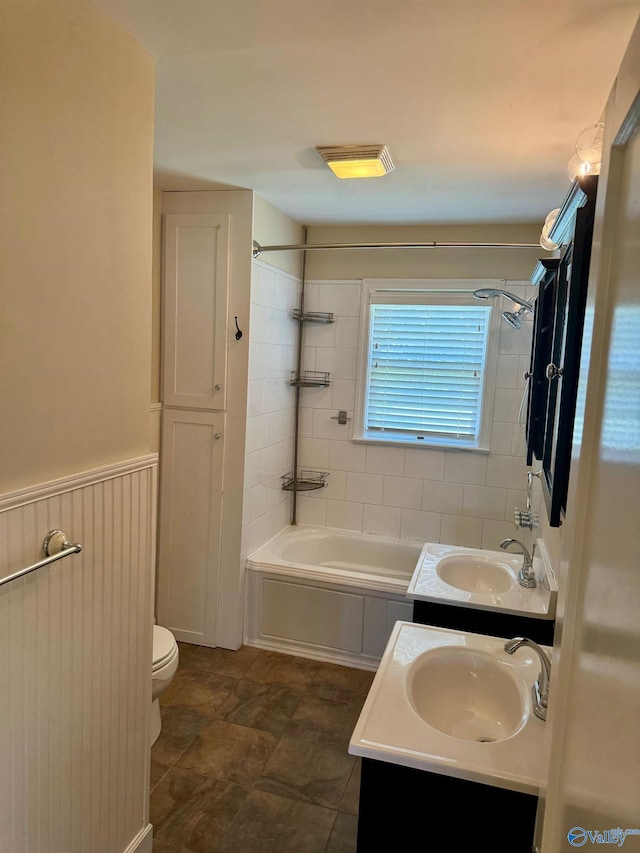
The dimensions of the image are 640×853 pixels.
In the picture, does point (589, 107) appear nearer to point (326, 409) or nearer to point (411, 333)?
point (411, 333)

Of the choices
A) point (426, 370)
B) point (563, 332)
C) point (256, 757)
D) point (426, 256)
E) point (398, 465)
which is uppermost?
point (426, 256)

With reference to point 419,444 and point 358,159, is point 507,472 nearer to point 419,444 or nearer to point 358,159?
point 419,444

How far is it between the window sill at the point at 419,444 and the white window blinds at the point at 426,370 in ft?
0.10

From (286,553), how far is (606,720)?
3139 millimetres

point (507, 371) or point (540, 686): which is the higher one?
point (507, 371)

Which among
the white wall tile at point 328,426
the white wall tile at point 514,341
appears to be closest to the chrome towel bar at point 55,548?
the white wall tile at point 328,426

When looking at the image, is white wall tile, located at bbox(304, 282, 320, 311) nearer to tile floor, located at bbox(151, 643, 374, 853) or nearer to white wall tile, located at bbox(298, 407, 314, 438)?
white wall tile, located at bbox(298, 407, 314, 438)

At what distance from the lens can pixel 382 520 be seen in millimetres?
3840

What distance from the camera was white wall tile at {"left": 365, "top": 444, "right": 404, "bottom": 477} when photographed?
3.77 meters

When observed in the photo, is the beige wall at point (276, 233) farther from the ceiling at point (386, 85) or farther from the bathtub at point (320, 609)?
the bathtub at point (320, 609)

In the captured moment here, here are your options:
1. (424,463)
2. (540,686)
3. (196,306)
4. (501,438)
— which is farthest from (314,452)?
(540,686)

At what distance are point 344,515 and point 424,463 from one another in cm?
66

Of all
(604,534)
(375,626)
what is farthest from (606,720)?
(375,626)

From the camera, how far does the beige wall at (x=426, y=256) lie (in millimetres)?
3426
